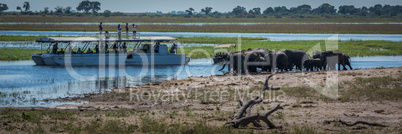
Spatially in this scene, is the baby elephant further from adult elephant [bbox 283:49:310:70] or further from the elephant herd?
adult elephant [bbox 283:49:310:70]

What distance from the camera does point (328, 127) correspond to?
1220 centimetres

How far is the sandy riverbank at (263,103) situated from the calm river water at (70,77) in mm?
1763

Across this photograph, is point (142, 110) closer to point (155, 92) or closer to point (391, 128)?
point (155, 92)

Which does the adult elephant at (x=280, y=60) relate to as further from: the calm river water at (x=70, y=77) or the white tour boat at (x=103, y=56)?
the white tour boat at (x=103, y=56)

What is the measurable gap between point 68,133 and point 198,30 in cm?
7385

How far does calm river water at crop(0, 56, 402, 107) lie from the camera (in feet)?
63.0

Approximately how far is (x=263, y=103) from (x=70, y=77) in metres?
14.2

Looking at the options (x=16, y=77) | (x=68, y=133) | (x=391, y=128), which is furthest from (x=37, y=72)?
(x=391, y=128)

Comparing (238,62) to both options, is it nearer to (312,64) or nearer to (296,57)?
(296,57)

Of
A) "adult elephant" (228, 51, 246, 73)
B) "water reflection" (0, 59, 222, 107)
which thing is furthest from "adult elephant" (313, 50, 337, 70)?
"water reflection" (0, 59, 222, 107)

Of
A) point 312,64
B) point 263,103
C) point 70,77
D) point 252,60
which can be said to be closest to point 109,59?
point 70,77

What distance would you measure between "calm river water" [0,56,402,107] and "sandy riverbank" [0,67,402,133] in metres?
1.76

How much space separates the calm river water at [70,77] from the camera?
1920 centimetres

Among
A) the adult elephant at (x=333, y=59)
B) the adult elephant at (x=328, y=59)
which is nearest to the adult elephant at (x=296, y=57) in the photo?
the adult elephant at (x=328, y=59)
